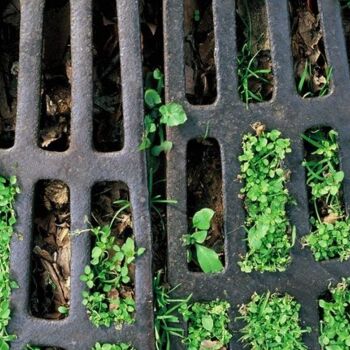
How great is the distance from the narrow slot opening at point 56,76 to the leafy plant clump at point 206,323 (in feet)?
1.91

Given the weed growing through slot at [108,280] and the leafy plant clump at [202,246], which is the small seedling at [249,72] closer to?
the leafy plant clump at [202,246]

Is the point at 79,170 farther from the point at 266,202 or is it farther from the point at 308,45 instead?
the point at 308,45

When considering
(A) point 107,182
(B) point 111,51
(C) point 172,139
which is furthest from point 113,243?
(B) point 111,51

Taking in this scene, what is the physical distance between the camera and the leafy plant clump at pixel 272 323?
179 cm

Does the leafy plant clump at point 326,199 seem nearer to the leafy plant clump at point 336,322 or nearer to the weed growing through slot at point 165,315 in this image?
the leafy plant clump at point 336,322

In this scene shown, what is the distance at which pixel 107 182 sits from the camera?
1.93 m

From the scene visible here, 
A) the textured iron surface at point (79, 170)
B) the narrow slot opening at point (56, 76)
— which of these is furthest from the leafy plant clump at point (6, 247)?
the narrow slot opening at point (56, 76)

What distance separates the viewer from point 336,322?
70.9 inches

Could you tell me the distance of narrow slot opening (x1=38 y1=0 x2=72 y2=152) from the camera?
1.94m

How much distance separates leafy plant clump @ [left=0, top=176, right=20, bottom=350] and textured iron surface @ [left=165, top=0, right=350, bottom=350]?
419mm

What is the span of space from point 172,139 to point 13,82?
0.53 meters

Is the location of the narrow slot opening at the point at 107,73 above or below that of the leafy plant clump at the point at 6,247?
above

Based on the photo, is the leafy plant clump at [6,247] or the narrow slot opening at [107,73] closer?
the leafy plant clump at [6,247]

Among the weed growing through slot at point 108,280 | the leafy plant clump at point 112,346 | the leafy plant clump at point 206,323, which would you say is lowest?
the leafy plant clump at point 112,346
